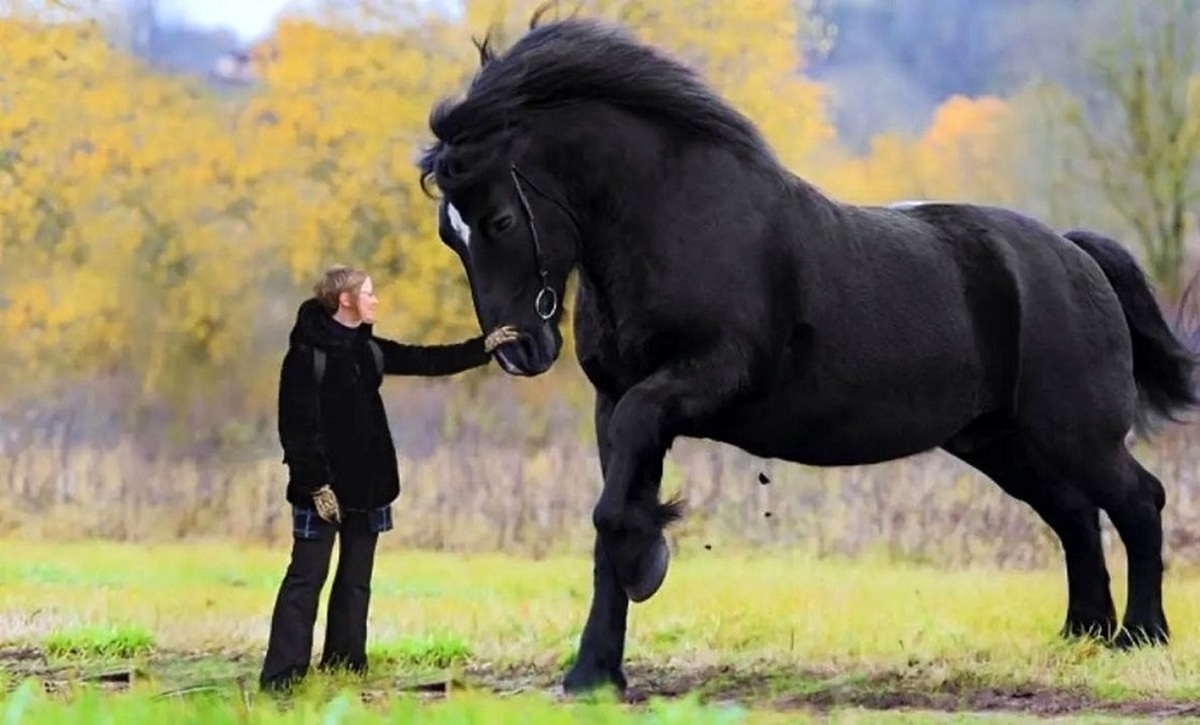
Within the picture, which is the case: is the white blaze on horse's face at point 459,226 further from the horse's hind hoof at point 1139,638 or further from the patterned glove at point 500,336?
the horse's hind hoof at point 1139,638

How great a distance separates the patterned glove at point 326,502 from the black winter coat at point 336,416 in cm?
2

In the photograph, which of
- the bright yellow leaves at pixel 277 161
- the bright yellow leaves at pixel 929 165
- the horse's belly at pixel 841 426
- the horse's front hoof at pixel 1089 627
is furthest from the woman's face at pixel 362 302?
the bright yellow leaves at pixel 929 165

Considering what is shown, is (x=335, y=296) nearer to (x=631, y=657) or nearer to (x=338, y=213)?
(x=631, y=657)

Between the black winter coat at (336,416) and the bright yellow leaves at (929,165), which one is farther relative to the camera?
the bright yellow leaves at (929,165)

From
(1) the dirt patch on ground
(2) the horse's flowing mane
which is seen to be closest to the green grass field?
(1) the dirt patch on ground

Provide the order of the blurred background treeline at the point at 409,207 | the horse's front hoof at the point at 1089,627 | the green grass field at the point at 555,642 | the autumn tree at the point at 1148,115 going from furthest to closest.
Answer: the autumn tree at the point at 1148,115 → the blurred background treeline at the point at 409,207 → the horse's front hoof at the point at 1089,627 → the green grass field at the point at 555,642

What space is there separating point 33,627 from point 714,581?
9.36ft

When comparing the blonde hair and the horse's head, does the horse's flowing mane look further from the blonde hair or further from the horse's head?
the blonde hair

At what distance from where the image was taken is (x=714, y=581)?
7840mm

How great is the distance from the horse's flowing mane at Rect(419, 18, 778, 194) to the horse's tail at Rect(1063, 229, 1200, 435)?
5.98ft

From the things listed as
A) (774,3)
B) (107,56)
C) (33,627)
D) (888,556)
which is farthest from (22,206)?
(888,556)

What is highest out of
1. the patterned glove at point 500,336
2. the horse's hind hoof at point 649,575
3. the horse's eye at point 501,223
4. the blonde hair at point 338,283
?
the horse's eye at point 501,223

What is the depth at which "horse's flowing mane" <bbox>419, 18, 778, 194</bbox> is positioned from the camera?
16.8 feet

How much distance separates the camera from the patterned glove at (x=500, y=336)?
16.3 ft
